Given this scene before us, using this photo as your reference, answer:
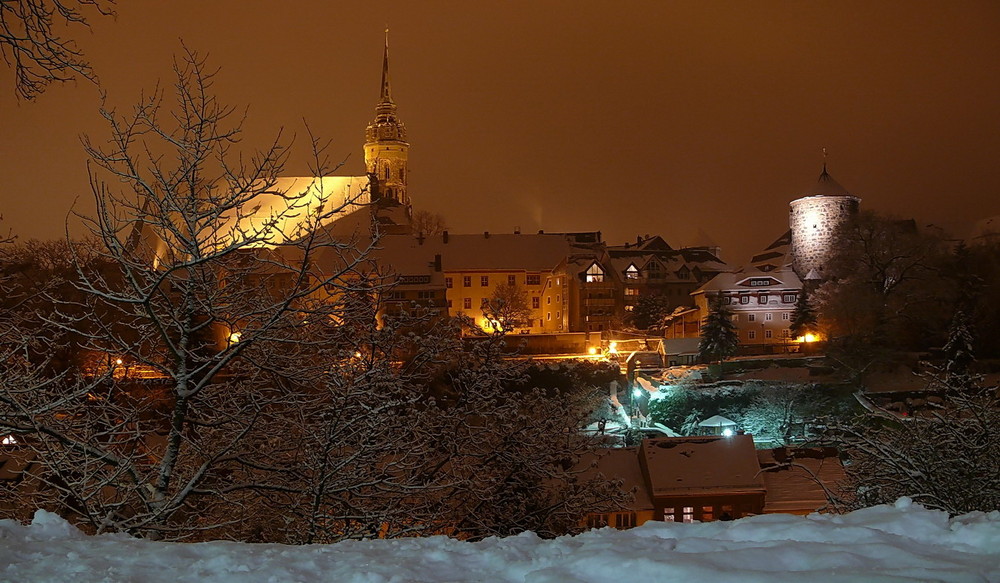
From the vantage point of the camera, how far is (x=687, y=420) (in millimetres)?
40344

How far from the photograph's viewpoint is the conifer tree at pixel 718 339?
4566 centimetres

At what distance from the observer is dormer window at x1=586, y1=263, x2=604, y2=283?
6225 centimetres

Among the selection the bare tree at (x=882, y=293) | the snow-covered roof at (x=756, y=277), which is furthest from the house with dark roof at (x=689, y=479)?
the snow-covered roof at (x=756, y=277)

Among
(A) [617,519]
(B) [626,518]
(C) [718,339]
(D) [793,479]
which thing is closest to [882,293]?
(C) [718,339]

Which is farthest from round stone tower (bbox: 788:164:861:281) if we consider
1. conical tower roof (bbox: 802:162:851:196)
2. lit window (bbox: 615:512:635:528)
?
lit window (bbox: 615:512:635:528)

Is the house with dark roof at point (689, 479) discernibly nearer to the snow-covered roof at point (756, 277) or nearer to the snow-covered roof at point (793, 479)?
the snow-covered roof at point (793, 479)

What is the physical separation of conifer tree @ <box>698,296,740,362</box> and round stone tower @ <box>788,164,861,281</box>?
12977 mm

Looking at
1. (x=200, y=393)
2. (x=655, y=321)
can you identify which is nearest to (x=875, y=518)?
(x=200, y=393)

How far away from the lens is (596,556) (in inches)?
179

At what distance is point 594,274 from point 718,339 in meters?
17.8

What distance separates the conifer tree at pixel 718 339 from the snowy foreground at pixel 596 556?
41.4m

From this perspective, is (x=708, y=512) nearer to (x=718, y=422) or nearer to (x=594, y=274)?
(x=718, y=422)

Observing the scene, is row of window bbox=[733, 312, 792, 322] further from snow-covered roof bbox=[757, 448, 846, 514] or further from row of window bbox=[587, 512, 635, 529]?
row of window bbox=[587, 512, 635, 529]

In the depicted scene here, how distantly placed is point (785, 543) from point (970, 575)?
3.17 ft
